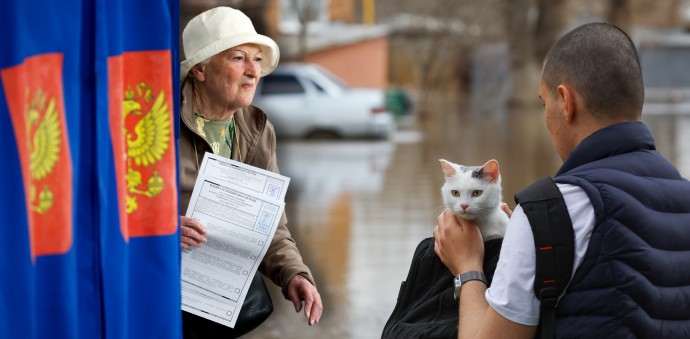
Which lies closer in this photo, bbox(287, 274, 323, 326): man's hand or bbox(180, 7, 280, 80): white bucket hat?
bbox(180, 7, 280, 80): white bucket hat

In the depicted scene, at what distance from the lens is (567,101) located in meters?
2.42

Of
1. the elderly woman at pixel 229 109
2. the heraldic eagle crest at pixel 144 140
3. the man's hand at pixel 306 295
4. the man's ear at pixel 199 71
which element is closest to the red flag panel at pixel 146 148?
the heraldic eagle crest at pixel 144 140

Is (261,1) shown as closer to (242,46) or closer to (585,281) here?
(242,46)

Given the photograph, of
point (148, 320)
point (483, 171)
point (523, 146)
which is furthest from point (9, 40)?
point (523, 146)

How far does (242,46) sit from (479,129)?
1103 inches

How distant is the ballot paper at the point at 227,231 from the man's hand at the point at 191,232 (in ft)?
0.12

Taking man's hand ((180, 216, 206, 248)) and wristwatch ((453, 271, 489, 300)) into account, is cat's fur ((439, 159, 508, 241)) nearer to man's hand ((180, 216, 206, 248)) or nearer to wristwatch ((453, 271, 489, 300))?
wristwatch ((453, 271, 489, 300))

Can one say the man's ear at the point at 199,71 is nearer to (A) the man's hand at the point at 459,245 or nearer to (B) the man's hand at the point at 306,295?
(B) the man's hand at the point at 306,295

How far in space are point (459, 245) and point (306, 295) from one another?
0.71m

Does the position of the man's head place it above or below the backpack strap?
above

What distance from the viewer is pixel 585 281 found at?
2.26 meters

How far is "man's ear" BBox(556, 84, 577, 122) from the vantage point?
2.41 meters

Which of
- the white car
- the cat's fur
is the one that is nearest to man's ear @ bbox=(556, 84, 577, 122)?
the cat's fur

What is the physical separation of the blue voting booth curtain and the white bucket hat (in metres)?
0.63
